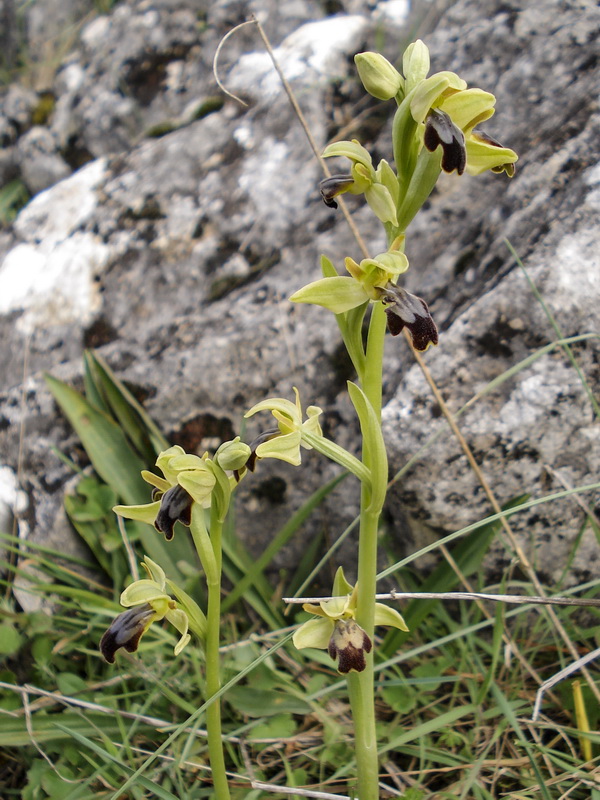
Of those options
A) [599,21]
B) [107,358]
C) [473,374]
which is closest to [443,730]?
[473,374]

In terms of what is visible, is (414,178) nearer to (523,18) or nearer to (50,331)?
(523,18)

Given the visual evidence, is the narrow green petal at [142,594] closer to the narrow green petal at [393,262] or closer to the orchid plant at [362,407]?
the orchid plant at [362,407]

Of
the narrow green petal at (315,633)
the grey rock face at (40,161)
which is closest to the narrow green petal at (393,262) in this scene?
the narrow green petal at (315,633)

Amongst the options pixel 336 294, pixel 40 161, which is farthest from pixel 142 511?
pixel 40 161

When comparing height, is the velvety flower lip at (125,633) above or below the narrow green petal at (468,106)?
below

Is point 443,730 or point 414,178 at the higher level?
point 414,178

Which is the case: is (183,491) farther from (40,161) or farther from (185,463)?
(40,161)

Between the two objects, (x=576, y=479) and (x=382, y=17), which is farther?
(x=382, y=17)
